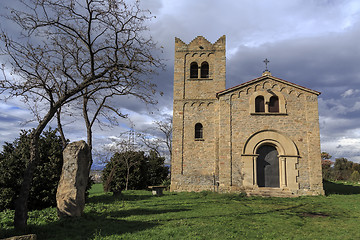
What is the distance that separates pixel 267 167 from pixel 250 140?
6.85 ft

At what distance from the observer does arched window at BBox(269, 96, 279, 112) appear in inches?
671

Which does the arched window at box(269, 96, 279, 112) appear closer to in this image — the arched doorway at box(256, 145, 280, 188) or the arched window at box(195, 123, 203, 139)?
the arched doorway at box(256, 145, 280, 188)

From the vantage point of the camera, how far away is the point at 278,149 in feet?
53.5

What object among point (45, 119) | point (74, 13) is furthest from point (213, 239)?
point (74, 13)

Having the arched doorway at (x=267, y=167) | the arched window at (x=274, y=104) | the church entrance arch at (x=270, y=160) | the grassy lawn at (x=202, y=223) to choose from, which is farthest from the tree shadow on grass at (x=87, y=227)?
the arched window at (x=274, y=104)

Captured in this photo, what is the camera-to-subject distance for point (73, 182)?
29.4 ft

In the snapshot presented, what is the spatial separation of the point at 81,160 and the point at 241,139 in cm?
1065

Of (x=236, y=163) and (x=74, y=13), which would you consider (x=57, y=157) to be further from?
(x=236, y=163)

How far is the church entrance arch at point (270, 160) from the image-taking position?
15.9 metres

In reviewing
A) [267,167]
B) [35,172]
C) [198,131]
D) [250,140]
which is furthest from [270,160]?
[35,172]

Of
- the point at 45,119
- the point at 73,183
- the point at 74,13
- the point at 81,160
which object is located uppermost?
the point at 74,13

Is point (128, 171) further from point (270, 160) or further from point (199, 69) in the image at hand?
point (270, 160)

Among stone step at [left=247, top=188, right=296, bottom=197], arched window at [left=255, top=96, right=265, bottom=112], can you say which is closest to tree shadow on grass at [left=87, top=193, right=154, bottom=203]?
stone step at [left=247, top=188, right=296, bottom=197]

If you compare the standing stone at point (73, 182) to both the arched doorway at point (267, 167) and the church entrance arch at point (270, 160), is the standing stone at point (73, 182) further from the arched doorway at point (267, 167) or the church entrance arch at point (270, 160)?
the arched doorway at point (267, 167)
